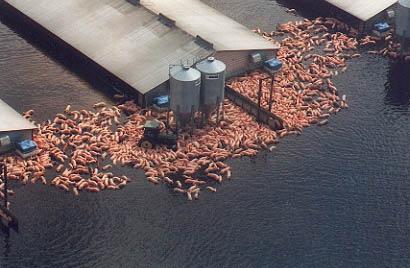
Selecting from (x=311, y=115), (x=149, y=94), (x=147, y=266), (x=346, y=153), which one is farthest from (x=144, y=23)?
(x=147, y=266)

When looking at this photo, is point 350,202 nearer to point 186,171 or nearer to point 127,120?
point 186,171

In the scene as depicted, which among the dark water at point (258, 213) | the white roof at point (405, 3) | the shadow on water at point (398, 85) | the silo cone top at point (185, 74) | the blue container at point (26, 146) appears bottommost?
the dark water at point (258, 213)

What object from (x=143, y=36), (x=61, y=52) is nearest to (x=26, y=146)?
(x=143, y=36)

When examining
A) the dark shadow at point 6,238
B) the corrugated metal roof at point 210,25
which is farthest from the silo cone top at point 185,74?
the dark shadow at point 6,238

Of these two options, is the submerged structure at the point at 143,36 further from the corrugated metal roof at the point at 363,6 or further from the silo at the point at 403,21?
the silo at the point at 403,21

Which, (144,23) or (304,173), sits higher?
(144,23)

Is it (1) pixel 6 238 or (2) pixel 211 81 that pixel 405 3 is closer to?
(2) pixel 211 81
